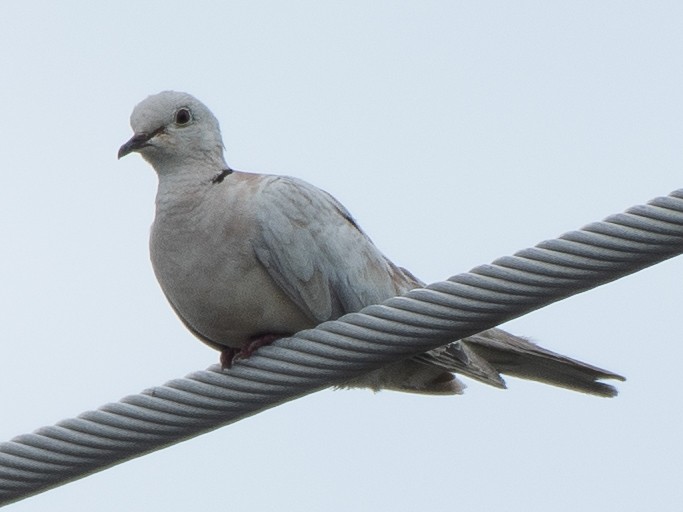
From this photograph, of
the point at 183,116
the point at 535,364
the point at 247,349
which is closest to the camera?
the point at 247,349

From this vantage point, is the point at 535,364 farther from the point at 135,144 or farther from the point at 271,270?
the point at 135,144

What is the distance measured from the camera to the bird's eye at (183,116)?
6.66 meters

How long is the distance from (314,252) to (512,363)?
101 centimetres

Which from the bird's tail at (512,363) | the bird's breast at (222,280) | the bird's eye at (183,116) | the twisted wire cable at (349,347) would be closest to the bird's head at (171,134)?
the bird's eye at (183,116)

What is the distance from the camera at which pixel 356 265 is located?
6.24 meters

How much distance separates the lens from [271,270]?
6.00 meters

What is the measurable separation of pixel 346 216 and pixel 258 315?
2.14 feet

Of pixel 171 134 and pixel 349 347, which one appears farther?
pixel 171 134

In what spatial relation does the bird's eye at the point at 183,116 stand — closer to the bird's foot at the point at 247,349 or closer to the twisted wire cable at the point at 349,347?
the bird's foot at the point at 247,349

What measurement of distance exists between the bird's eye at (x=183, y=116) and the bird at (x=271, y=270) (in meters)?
0.09

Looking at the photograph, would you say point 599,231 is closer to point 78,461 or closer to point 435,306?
point 435,306

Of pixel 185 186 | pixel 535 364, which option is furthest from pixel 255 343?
pixel 535 364

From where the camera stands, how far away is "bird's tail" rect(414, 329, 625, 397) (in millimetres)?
5980

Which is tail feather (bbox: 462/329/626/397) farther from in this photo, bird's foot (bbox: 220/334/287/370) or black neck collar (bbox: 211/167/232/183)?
black neck collar (bbox: 211/167/232/183)
